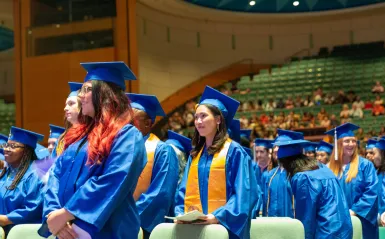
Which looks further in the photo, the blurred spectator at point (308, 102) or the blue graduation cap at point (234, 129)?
the blurred spectator at point (308, 102)

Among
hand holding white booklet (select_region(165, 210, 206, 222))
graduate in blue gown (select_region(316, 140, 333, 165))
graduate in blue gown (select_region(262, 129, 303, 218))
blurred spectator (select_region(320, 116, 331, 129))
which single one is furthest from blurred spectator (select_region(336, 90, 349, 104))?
hand holding white booklet (select_region(165, 210, 206, 222))

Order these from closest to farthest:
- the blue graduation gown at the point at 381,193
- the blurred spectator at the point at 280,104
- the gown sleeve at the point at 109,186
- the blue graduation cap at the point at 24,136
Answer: the gown sleeve at the point at 109,186, the blue graduation cap at the point at 24,136, the blue graduation gown at the point at 381,193, the blurred spectator at the point at 280,104

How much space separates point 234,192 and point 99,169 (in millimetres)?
1344

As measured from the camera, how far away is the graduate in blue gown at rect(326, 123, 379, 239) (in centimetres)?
664

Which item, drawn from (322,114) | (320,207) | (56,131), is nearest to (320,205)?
(320,207)

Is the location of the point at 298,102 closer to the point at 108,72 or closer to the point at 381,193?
the point at 381,193

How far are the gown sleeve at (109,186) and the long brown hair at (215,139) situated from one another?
1.32m

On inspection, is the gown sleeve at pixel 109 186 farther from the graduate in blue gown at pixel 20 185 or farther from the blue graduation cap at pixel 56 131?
the blue graduation cap at pixel 56 131

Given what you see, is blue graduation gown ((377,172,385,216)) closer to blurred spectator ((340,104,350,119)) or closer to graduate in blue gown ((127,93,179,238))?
graduate in blue gown ((127,93,179,238))

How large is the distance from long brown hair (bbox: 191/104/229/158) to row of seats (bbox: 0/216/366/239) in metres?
0.56

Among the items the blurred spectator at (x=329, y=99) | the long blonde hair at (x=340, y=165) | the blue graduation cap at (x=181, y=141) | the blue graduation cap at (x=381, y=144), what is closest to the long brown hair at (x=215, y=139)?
the blue graduation cap at (x=181, y=141)

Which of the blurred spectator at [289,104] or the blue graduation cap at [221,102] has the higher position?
the blurred spectator at [289,104]

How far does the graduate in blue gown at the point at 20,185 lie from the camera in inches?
199

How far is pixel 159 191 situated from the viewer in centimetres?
452
